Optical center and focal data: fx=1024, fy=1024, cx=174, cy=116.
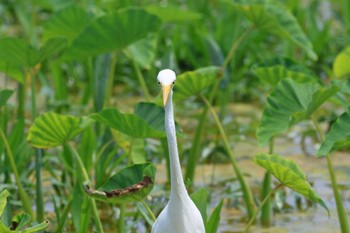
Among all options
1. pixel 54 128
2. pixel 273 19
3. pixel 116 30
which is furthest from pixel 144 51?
pixel 54 128

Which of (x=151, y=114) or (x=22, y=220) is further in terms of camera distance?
(x=151, y=114)

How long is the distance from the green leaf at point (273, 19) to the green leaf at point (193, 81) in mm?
384

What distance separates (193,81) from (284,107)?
40cm

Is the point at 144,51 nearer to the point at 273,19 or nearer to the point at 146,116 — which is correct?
the point at 273,19

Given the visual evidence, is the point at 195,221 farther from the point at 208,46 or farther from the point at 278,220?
the point at 208,46

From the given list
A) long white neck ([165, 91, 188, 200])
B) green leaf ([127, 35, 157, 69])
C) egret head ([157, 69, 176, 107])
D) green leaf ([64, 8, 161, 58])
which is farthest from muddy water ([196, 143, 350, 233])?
egret head ([157, 69, 176, 107])

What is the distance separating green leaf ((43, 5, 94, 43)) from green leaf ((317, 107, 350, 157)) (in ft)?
5.17

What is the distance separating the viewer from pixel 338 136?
3.16 meters

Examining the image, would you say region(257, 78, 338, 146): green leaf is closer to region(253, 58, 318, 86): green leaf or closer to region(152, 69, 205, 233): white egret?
region(253, 58, 318, 86): green leaf

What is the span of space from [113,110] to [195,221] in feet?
1.59

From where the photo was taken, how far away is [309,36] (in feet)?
19.8

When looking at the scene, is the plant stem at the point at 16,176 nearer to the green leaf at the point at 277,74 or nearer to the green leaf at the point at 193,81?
the green leaf at the point at 193,81

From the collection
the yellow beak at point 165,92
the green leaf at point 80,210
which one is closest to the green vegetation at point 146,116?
the green leaf at point 80,210

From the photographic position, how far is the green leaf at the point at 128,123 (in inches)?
127
